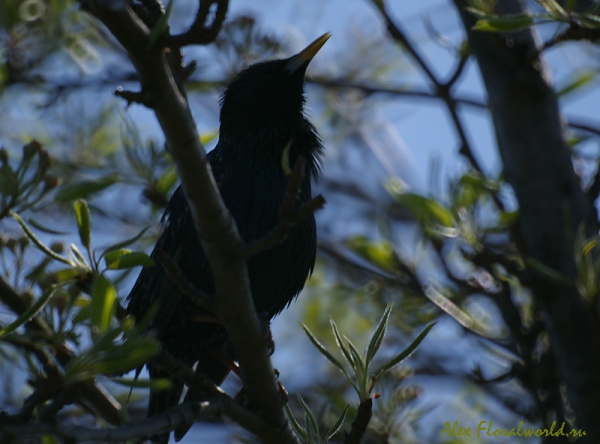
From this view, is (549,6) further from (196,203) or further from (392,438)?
(392,438)

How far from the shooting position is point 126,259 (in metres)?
2.21

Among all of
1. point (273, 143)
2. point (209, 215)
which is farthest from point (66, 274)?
point (273, 143)

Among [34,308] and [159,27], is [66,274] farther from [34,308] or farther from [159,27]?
[159,27]

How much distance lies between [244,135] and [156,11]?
1.77m

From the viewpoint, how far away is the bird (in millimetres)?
3184

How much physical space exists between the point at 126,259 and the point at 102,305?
32 centimetres

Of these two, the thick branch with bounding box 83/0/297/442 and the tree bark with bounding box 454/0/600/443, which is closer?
the thick branch with bounding box 83/0/297/442

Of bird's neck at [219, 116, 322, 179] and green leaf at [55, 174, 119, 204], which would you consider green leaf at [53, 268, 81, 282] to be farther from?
bird's neck at [219, 116, 322, 179]

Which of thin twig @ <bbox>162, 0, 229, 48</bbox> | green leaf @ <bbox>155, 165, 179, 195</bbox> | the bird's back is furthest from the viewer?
green leaf @ <bbox>155, 165, 179, 195</bbox>

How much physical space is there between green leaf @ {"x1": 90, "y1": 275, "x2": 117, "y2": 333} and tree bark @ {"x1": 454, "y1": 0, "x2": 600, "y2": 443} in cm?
209

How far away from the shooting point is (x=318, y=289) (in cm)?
601

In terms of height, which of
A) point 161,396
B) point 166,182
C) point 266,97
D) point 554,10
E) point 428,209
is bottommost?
point 161,396

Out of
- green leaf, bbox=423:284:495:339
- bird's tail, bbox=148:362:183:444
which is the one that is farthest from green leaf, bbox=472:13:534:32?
bird's tail, bbox=148:362:183:444

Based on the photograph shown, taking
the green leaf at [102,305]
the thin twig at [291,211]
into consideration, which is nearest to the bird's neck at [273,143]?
the thin twig at [291,211]
